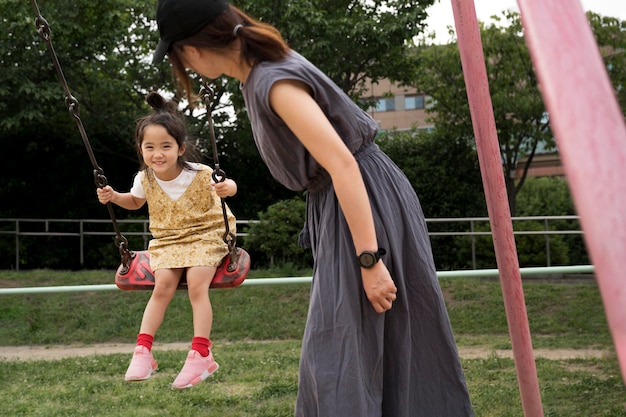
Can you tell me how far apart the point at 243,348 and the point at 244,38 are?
22.7 ft

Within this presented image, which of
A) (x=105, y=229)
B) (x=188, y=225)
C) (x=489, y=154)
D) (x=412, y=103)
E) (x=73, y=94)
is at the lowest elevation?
(x=188, y=225)

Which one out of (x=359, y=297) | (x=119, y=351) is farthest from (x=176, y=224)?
(x=119, y=351)

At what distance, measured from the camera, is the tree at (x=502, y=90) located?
13.7m

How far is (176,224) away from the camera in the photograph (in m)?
3.31

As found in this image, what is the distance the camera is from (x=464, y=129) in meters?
14.1

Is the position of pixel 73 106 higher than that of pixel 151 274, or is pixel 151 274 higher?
pixel 73 106

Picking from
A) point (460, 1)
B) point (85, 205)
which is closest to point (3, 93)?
point (85, 205)

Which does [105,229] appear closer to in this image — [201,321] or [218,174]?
[201,321]

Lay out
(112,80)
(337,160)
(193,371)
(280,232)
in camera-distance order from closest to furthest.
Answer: (337,160)
(193,371)
(280,232)
(112,80)

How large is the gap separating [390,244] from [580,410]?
3.82m

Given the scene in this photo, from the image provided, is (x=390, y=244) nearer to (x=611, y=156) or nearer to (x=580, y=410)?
(x=611, y=156)

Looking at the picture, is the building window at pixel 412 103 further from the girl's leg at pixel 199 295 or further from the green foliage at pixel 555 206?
the girl's leg at pixel 199 295

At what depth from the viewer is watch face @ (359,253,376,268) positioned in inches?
75.8

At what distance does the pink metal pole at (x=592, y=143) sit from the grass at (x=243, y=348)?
477cm
